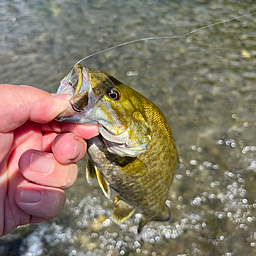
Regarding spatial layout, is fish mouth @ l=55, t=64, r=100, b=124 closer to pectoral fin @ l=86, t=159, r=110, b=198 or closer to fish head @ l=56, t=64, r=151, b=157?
fish head @ l=56, t=64, r=151, b=157

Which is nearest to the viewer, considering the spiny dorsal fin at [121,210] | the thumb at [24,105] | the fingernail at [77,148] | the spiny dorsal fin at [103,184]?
the thumb at [24,105]

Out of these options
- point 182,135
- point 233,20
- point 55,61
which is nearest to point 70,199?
point 182,135

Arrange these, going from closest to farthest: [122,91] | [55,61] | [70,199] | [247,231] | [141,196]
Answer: [122,91], [141,196], [247,231], [70,199], [55,61]

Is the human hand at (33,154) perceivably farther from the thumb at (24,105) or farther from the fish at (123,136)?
the fish at (123,136)

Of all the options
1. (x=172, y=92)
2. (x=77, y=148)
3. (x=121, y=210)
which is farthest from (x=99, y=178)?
(x=172, y=92)

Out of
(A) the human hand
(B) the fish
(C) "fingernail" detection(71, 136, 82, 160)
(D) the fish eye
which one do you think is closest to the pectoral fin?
(B) the fish

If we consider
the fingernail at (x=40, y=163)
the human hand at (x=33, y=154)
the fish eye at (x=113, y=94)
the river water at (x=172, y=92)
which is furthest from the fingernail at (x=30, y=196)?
the river water at (x=172, y=92)

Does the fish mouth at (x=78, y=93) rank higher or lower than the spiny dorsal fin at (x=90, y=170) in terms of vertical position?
higher

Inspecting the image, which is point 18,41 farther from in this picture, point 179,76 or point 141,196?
point 141,196
